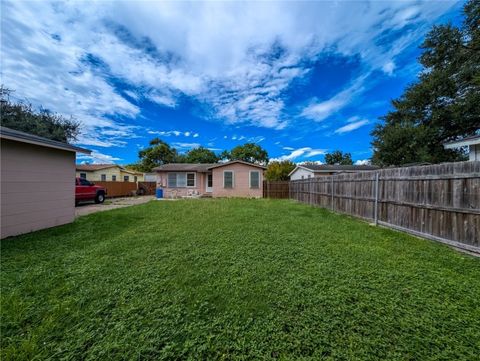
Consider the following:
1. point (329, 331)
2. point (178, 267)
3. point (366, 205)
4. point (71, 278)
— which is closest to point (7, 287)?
point (71, 278)

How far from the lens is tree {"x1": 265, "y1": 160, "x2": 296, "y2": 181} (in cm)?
2480

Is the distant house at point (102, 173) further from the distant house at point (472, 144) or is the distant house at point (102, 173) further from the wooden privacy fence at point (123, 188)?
the distant house at point (472, 144)

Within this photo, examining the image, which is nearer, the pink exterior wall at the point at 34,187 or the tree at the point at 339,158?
the pink exterior wall at the point at 34,187

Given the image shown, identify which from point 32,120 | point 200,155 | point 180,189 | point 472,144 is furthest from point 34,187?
point 200,155

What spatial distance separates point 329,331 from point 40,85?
51.0 ft

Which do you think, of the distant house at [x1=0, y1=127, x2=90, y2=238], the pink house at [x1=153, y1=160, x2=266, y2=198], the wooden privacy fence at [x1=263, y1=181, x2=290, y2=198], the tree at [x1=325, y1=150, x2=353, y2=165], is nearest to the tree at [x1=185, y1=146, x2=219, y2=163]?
the pink house at [x1=153, y1=160, x2=266, y2=198]

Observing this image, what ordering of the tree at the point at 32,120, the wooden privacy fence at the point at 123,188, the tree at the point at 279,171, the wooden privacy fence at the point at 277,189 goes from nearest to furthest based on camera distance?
the tree at the point at 32,120
the wooden privacy fence at the point at 277,189
the wooden privacy fence at the point at 123,188
the tree at the point at 279,171

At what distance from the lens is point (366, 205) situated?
656 cm

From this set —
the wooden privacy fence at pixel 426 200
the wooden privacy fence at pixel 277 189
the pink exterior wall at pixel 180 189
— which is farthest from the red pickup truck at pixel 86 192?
the wooden privacy fence at pixel 426 200

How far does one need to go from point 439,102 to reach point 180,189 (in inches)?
945

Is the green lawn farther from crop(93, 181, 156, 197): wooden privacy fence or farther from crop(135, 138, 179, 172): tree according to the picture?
crop(135, 138, 179, 172): tree

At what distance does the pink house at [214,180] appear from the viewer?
1666 centimetres

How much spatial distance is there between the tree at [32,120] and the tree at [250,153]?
30.6 m

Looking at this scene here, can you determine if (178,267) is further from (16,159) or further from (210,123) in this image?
(210,123)
